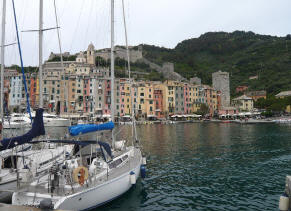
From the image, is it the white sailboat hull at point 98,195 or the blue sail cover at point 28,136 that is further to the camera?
the blue sail cover at point 28,136

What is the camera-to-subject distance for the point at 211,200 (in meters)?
12.6

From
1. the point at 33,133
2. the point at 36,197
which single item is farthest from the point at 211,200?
the point at 33,133

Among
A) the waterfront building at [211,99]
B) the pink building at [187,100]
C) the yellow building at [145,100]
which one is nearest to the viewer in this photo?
the yellow building at [145,100]

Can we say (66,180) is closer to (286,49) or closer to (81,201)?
(81,201)

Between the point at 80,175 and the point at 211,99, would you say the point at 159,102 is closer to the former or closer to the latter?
the point at 211,99

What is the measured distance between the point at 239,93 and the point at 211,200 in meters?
149

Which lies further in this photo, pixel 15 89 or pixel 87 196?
pixel 15 89

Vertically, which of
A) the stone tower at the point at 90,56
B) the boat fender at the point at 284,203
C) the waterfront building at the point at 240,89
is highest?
the stone tower at the point at 90,56

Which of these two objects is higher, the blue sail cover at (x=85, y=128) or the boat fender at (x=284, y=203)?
the blue sail cover at (x=85, y=128)

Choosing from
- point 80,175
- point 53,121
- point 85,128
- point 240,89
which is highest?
point 240,89

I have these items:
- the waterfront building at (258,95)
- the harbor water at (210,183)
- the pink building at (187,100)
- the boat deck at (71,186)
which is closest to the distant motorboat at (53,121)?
the harbor water at (210,183)

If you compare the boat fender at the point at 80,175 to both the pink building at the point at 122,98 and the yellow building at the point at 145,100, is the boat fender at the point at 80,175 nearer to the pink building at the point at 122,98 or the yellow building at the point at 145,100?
the pink building at the point at 122,98

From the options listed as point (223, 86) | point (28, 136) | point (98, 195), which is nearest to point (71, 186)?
point (98, 195)

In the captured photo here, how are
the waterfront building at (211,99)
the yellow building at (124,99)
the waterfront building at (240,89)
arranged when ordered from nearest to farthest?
the yellow building at (124,99) < the waterfront building at (211,99) < the waterfront building at (240,89)
